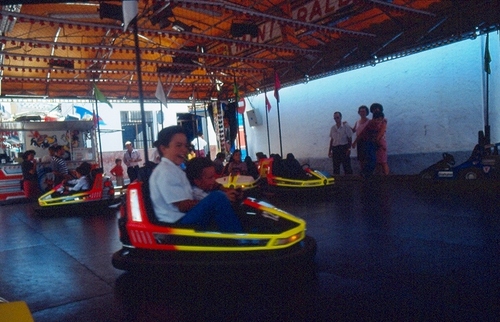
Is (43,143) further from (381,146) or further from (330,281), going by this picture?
(330,281)

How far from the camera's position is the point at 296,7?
7.77 metres

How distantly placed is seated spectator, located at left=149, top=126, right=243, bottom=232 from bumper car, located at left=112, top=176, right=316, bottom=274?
6cm

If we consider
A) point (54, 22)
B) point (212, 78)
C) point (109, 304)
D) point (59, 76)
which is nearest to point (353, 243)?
point (109, 304)

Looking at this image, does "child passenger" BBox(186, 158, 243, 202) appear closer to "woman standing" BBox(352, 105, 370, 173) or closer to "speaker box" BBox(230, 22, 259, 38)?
"woman standing" BBox(352, 105, 370, 173)

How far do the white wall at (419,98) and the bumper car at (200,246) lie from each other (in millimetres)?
5592

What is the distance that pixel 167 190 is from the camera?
2.23 metres

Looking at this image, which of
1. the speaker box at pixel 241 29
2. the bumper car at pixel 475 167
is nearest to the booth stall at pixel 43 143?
the speaker box at pixel 241 29

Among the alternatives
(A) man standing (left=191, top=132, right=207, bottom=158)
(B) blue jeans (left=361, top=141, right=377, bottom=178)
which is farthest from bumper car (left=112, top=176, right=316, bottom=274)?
(A) man standing (left=191, top=132, right=207, bottom=158)

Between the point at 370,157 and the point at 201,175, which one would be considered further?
the point at 370,157

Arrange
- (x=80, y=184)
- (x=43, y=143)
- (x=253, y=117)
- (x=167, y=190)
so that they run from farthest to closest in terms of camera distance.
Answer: (x=253, y=117) < (x=43, y=143) < (x=80, y=184) < (x=167, y=190)

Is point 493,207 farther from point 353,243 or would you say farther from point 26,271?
point 26,271

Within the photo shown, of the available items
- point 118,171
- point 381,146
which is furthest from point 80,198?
point 381,146

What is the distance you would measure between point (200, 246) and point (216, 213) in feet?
0.63

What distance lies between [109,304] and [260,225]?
0.97 m
